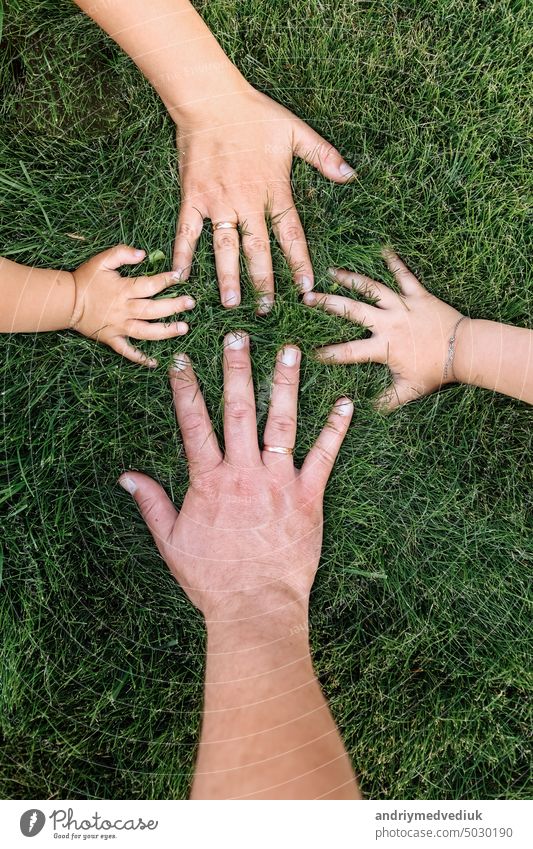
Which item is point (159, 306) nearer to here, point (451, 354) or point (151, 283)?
point (151, 283)

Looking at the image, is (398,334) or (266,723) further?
(398,334)

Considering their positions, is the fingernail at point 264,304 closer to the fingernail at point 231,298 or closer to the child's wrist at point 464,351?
the fingernail at point 231,298

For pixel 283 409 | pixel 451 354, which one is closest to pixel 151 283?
pixel 283 409

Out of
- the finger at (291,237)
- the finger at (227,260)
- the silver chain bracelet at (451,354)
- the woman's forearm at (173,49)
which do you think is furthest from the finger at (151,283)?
the silver chain bracelet at (451,354)

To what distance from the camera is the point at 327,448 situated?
1.42 metres

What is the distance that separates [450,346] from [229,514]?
0.63 m

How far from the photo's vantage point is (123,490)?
56.1 inches

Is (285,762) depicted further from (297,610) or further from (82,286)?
(82,286)

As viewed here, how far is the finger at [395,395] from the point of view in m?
1.44

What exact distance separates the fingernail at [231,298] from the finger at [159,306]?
78 millimetres

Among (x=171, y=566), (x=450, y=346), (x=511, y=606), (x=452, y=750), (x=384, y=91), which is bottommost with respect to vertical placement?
(x=452, y=750)

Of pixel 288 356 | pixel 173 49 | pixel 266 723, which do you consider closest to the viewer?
pixel 266 723

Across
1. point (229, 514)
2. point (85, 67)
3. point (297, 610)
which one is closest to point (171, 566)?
point (229, 514)

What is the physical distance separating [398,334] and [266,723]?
2.86 ft
